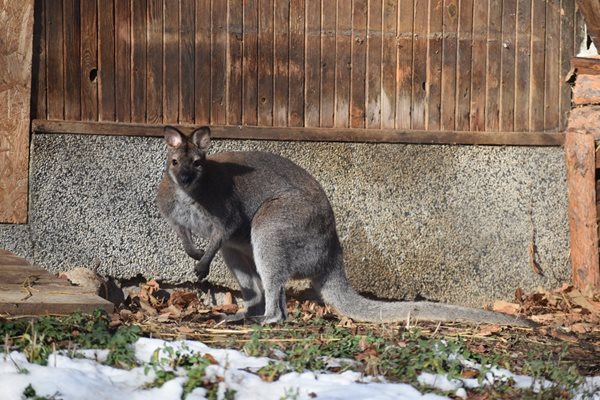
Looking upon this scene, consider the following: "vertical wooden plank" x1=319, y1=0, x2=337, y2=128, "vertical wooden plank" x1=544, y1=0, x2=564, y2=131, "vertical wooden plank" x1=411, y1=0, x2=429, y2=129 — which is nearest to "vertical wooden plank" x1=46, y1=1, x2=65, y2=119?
"vertical wooden plank" x1=319, y1=0, x2=337, y2=128

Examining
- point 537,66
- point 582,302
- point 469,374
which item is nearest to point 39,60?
point 537,66

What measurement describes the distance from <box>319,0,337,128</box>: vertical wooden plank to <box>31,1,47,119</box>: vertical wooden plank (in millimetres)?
2264

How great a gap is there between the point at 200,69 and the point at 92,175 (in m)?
1.22

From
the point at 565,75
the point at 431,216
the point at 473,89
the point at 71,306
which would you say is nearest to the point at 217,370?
the point at 71,306

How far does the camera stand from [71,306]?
21.0ft

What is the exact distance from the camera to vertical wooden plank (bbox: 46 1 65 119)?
27.3 feet

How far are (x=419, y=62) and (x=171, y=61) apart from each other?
2.13 m

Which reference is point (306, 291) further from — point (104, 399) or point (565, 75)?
point (104, 399)

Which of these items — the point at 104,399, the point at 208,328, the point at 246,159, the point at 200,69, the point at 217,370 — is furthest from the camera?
the point at 200,69

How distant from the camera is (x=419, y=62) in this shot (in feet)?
30.1

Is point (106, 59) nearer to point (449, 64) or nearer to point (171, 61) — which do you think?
point (171, 61)

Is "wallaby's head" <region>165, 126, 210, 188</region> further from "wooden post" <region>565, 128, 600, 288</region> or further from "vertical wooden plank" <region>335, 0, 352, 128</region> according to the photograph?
"wooden post" <region>565, 128, 600, 288</region>

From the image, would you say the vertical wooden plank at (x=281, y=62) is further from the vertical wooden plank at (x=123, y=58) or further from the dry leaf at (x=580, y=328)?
the dry leaf at (x=580, y=328)

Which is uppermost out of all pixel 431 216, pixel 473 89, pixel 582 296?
pixel 473 89
